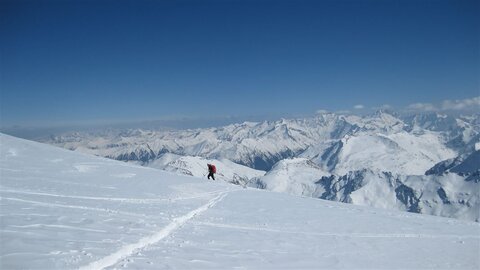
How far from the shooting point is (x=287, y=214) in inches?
1009

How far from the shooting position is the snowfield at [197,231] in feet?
45.8

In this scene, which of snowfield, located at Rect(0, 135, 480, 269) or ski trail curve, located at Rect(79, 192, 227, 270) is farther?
snowfield, located at Rect(0, 135, 480, 269)

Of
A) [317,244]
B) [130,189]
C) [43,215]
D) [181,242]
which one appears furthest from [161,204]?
[317,244]

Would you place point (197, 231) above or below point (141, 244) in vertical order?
above

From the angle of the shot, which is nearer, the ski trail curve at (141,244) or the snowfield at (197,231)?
the ski trail curve at (141,244)

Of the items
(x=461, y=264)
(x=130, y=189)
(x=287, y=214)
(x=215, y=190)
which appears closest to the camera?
(x=461, y=264)

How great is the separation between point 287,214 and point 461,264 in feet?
37.7

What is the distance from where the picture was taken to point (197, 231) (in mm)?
18906

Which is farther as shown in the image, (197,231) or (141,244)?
(197,231)

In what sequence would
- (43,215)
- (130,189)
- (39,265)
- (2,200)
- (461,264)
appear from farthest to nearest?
(130,189) < (2,200) < (43,215) < (461,264) < (39,265)

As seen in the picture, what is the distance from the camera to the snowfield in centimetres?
1397

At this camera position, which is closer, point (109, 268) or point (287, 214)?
point (109, 268)

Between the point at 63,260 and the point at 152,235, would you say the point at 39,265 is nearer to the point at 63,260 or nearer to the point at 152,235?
the point at 63,260

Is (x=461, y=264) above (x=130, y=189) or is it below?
below
